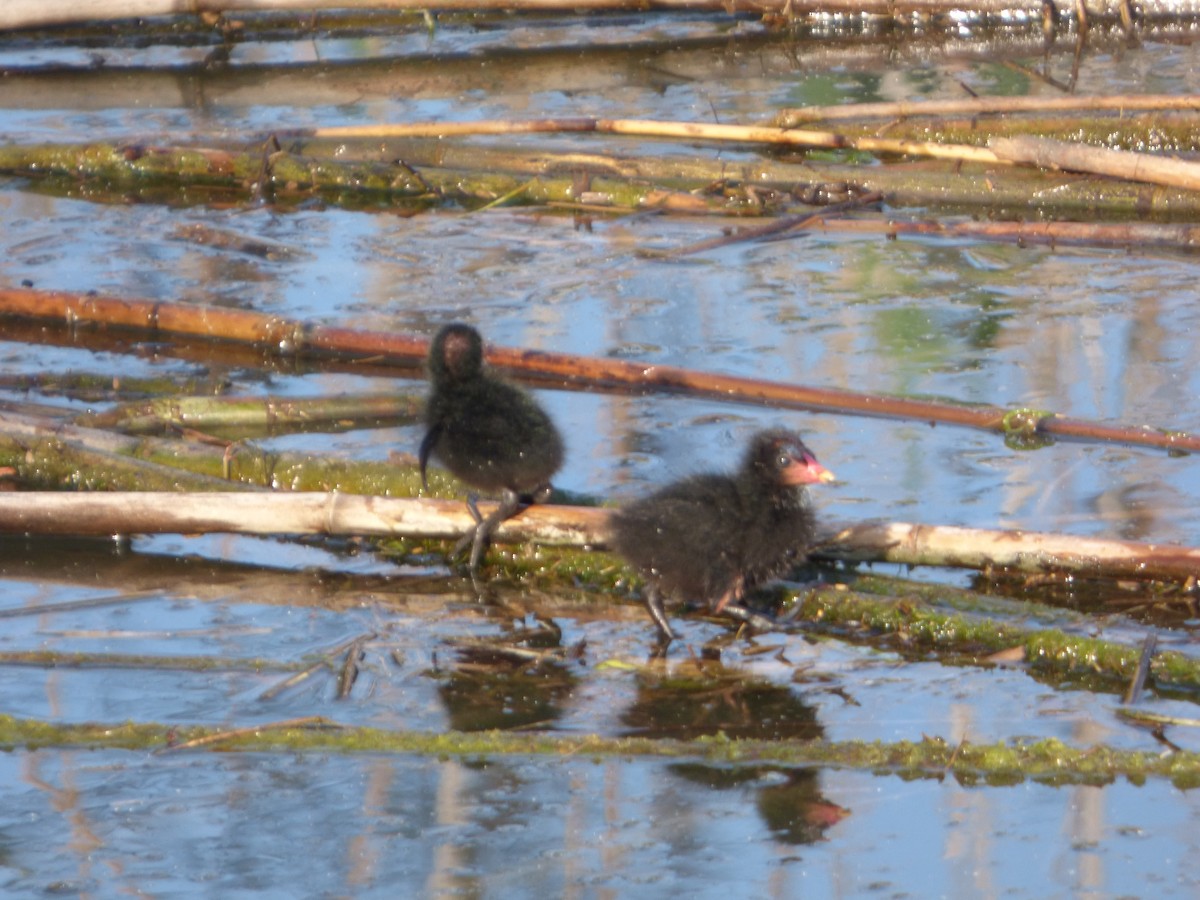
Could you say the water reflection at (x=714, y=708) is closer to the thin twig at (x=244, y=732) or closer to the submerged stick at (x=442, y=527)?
the submerged stick at (x=442, y=527)

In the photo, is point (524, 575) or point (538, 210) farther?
point (538, 210)

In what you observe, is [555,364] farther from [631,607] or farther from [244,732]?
[244,732]

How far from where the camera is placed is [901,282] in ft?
27.5

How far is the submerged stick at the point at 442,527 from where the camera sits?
5109mm

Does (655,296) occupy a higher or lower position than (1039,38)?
lower

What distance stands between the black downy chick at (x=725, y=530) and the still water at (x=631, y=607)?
0.19 meters

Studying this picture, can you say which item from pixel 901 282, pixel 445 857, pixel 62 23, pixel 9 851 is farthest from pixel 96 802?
pixel 62 23

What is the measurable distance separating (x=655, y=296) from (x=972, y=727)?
4178 mm

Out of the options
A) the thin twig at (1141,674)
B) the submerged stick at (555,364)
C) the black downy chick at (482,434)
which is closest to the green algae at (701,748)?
the thin twig at (1141,674)

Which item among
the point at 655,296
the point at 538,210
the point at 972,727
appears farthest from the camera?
the point at 538,210

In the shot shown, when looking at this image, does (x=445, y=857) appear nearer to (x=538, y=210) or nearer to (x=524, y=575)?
(x=524, y=575)

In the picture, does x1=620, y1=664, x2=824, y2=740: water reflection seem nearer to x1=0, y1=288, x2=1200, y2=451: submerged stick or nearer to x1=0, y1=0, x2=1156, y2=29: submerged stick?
x1=0, y1=288, x2=1200, y2=451: submerged stick

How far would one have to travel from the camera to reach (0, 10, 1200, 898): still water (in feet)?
12.4

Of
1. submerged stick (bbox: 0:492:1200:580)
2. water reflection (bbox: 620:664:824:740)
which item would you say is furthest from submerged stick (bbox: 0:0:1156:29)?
water reflection (bbox: 620:664:824:740)
